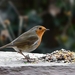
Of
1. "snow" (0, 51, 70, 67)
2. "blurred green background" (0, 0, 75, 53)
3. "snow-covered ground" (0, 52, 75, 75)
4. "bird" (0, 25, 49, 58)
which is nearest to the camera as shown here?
"snow-covered ground" (0, 52, 75, 75)

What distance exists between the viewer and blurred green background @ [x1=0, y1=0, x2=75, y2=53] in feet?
23.2

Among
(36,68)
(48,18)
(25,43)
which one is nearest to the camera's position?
(36,68)

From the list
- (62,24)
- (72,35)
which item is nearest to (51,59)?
(72,35)

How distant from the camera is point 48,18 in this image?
7.94 metres

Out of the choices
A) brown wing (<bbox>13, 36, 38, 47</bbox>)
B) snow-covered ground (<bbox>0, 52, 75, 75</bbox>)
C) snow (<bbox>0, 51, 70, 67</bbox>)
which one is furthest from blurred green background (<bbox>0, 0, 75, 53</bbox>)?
snow-covered ground (<bbox>0, 52, 75, 75</bbox>)

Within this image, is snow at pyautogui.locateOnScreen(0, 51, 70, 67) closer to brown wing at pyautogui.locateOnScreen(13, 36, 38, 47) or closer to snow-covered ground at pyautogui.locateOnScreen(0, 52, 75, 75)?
snow-covered ground at pyautogui.locateOnScreen(0, 52, 75, 75)

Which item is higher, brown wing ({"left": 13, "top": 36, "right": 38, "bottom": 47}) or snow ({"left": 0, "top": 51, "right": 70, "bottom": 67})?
brown wing ({"left": 13, "top": 36, "right": 38, "bottom": 47})

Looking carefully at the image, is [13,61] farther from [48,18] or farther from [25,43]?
[48,18]

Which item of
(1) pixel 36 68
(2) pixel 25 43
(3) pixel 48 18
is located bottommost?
(1) pixel 36 68

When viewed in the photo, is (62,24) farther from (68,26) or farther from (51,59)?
(51,59)

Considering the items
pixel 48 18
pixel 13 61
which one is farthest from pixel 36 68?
pixel 48 18

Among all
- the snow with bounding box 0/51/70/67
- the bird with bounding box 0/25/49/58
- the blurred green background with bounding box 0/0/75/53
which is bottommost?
the snow with bounding box 0/51/70/67

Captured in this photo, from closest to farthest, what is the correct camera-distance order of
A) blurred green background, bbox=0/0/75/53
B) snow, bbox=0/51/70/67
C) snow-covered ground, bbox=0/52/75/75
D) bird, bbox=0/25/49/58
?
snow-covered ground, bbox=0/52/75/75 → snow, bbox=0/51/70/67 → bird, bbox=0/25/49/58 → blurred green background, bbox=0/0/75/53

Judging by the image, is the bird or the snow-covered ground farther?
the bird
